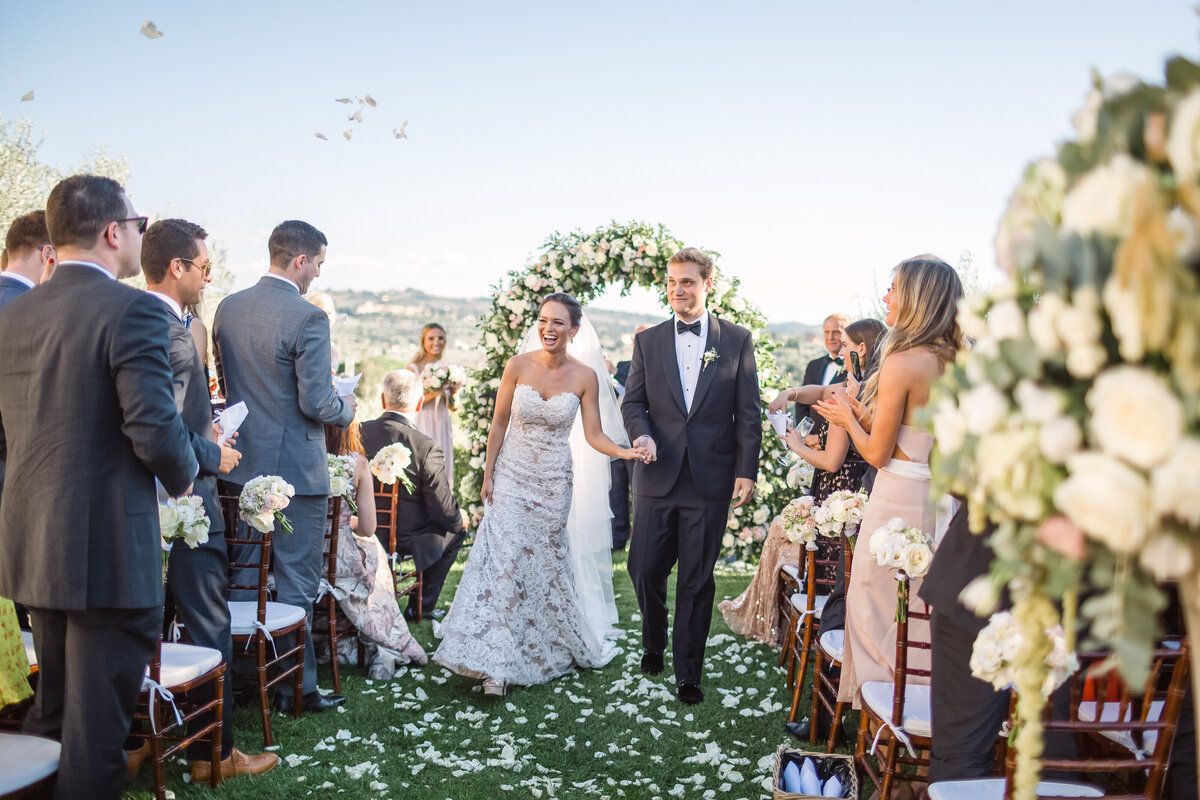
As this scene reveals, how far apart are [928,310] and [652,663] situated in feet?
10.6

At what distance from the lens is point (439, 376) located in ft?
29.5

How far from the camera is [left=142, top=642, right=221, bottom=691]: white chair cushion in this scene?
3408 mm

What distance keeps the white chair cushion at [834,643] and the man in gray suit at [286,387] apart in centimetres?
282

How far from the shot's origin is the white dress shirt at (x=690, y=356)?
17.8 ft

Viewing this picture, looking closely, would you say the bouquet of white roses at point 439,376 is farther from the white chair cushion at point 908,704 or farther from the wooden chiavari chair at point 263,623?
the white chair cushion at point 908,704

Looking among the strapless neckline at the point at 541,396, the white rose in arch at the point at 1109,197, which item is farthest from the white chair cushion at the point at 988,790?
the strapless neckline at the point at 541,396

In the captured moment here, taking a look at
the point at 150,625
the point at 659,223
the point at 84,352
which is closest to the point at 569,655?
the point at 150,625

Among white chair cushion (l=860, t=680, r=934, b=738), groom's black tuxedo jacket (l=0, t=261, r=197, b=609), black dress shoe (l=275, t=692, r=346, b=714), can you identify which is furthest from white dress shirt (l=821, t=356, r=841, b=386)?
groom's black tuxedo jacket (l=0, t=261, r=197, b=609)

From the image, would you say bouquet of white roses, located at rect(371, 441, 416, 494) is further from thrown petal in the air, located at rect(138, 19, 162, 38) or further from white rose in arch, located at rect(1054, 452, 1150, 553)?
white rose in arch, located at rect(1054, 452, 1150, 553)

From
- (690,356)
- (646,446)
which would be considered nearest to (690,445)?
(646,446)

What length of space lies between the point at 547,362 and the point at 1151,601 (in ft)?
15.7

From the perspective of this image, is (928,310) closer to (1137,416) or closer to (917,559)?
(917,559)

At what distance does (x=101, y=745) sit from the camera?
2.70m

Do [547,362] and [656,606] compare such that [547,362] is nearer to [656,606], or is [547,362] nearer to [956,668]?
[656,606]
